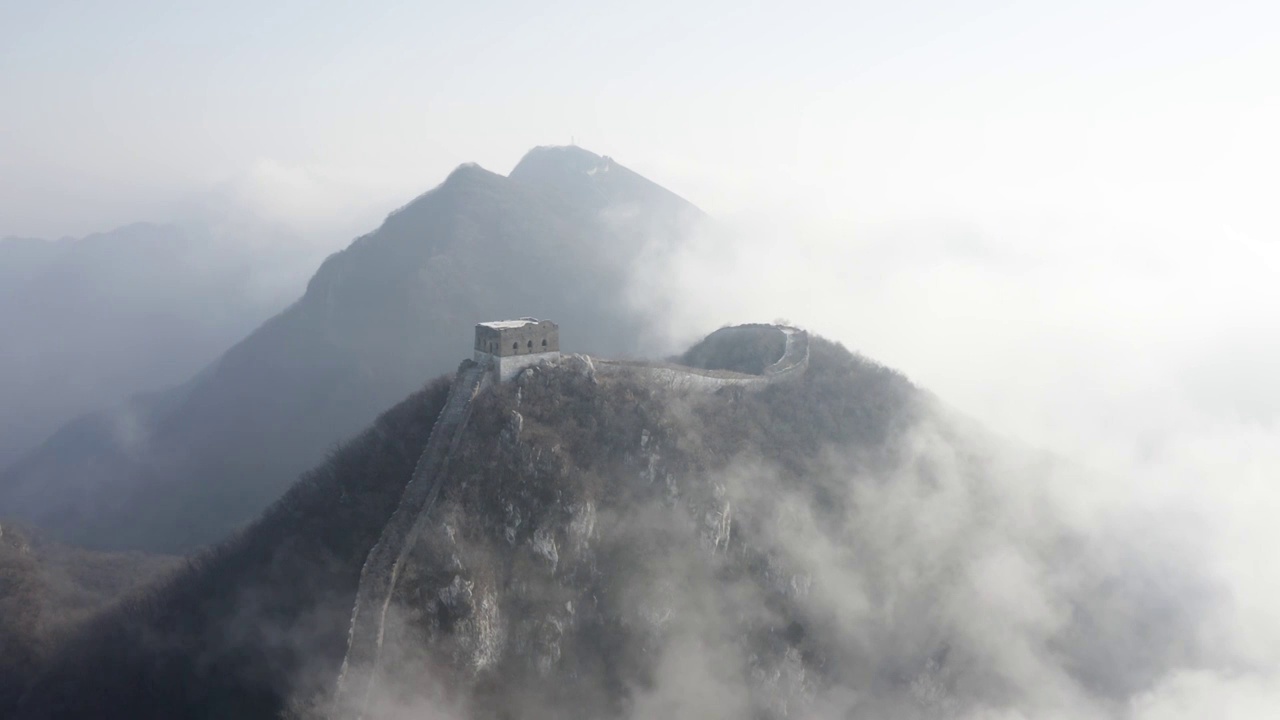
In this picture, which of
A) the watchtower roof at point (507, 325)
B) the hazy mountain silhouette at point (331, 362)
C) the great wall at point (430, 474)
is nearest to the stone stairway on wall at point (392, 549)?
the great wall at point (430, 474)

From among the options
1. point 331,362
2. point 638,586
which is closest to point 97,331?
point 331,362

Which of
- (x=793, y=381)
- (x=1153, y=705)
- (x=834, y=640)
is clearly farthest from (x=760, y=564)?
(x=1153, y=705)

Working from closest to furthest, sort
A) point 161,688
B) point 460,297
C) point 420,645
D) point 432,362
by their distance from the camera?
point 420,645 < point 161,688 < point 432,362 < point 460,297

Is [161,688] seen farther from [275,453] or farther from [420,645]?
[275,453]

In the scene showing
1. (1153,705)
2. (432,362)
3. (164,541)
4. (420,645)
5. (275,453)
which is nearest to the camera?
(420,645)

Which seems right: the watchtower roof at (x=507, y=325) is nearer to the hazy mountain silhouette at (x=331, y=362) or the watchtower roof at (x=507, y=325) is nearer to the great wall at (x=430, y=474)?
the great wall at (x=430, y=474)

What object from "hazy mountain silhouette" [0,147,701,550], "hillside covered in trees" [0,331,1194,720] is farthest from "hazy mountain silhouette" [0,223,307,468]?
"hillside covered in trees" [0,331,1194,720]
